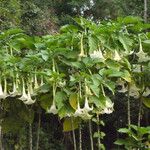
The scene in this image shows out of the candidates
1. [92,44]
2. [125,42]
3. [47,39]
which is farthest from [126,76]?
[47,39]

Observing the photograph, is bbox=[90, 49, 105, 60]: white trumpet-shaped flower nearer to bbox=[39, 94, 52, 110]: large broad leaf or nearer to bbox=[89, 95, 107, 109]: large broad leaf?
bbox=[89, 95, 107, 109]: large broad leaf

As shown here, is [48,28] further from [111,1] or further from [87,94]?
[87,94]

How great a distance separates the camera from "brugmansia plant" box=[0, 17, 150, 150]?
2.83 m

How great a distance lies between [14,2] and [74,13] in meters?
3.68

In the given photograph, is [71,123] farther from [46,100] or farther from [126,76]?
[126,76]

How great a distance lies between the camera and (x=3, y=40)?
3102mm

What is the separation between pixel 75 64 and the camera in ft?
9.35

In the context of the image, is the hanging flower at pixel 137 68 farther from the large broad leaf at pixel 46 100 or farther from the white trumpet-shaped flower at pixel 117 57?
the large broad leaf at pixel 46 100

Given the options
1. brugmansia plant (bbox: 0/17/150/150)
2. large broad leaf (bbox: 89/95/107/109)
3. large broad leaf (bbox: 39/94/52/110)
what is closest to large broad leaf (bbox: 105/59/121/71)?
brugmansia plant (bbox: 0/17/150/150)

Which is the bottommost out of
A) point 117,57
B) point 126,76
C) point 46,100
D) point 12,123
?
point 12,123

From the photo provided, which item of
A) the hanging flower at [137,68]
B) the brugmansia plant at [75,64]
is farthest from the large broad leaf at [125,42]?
the hanging flower at [137,68]

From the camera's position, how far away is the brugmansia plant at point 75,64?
2.83 meters

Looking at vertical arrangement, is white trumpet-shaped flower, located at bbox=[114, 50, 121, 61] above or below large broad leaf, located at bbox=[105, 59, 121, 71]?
above

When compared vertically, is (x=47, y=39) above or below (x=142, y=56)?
above
